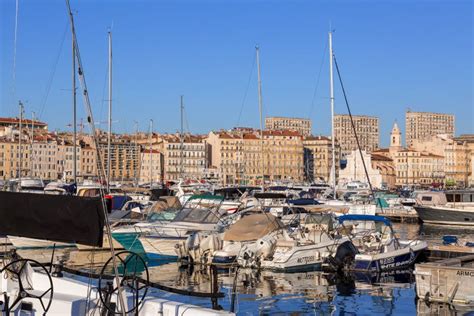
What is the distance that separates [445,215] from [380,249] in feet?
77.2

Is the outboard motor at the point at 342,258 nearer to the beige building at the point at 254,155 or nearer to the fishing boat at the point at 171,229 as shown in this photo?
the fishing boat at the point at 171,229

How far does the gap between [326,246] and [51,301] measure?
1454cm

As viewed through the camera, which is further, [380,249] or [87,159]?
[87,159]

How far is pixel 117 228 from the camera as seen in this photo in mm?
25703

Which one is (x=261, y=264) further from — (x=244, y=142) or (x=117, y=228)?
(x=244, y=142)

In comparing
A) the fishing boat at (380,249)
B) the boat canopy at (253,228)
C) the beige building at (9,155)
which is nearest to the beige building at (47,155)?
the beige building at (9,155)

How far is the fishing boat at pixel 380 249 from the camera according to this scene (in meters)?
21.7

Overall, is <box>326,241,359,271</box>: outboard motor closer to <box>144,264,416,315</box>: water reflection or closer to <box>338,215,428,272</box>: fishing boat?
<box>338,215,428,272</box>: fishing boat

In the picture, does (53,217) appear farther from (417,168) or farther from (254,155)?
(417,168)

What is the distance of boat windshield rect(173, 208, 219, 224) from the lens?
87.7 ft

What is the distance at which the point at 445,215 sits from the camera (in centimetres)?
4484

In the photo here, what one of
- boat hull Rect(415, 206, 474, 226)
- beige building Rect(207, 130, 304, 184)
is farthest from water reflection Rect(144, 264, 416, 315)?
beige building Rect(207, 130, 304, 184)

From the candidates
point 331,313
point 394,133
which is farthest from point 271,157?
point 331,313

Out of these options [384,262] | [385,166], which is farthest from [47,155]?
[384,262]
